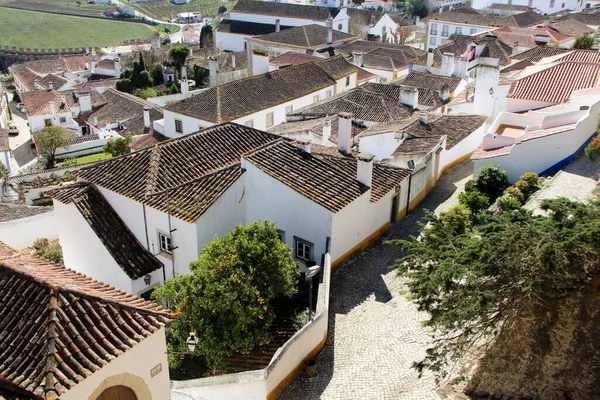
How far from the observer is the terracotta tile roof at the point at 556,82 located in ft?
88.8

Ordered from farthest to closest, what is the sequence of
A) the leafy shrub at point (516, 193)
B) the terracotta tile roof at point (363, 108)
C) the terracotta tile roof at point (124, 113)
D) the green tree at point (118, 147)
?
the terracotta tile roof at point (124, 113), the green tree at point (118, 147), the terracotta tile roof at point (363, 108), the leafy shrub at point (516, 193)

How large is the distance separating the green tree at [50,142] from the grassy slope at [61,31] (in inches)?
3259

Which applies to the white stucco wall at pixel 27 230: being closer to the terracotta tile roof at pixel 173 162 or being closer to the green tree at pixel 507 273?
the terracotta tile roof at pixel 173 162

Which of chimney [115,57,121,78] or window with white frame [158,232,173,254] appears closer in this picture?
window with white frame [158,232,173,254]

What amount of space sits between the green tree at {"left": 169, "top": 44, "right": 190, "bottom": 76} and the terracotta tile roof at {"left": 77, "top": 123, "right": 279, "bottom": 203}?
142 feet

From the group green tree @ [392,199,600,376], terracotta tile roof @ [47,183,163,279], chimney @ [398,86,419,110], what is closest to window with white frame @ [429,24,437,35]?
chimney @ [398,86,419,110]

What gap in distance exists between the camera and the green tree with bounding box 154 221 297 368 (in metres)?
14.5

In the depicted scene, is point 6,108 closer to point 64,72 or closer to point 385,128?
point 64,72

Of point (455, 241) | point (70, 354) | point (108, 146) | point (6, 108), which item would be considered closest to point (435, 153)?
point (455, 241)

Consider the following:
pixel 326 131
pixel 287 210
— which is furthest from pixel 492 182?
pixel 326 131

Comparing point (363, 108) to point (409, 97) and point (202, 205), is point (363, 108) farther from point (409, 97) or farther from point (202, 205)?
point (202, 205)

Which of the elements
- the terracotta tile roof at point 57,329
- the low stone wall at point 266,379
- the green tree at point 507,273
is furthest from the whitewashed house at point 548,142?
the terracotta tile roof at point 57,329

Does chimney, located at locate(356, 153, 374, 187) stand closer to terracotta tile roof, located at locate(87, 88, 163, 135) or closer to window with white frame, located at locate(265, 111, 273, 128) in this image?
window with white frame, located at locate(265, 111, 273, 128)

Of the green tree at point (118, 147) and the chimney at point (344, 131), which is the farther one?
the green tree at point (118, 147)
